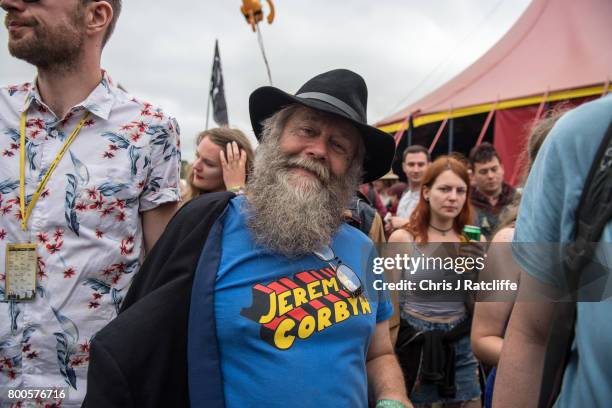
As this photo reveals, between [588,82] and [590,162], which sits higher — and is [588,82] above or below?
above

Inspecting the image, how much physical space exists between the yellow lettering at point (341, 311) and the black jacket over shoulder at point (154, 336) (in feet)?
1.47

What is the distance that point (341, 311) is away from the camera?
4.39 ft

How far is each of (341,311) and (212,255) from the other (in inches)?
17.3

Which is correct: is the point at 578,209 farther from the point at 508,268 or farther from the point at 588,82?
the point at 588,82

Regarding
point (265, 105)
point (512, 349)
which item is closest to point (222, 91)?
point (265, 105)

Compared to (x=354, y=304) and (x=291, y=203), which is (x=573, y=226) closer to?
(x=354, y=304)

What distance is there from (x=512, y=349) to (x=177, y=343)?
34.2 inches

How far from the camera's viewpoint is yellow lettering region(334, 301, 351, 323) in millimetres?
1321

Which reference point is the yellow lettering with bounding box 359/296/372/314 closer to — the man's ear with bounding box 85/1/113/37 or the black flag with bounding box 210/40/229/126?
the man's ear with bounding box 85/1/113/37

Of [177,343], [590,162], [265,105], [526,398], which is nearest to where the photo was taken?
[590,162]

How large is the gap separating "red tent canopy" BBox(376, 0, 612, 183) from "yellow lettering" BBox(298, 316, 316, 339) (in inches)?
316

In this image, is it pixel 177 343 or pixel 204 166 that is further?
pixel 204 166

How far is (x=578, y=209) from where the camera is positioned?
0.86 metres

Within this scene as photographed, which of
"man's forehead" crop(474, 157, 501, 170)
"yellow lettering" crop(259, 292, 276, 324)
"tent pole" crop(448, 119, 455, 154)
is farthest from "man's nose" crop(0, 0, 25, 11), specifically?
"tent pole" crop(448, 119, 455, 154)
